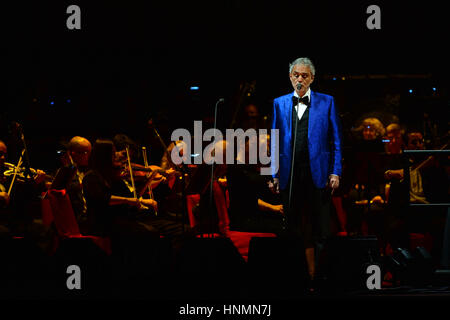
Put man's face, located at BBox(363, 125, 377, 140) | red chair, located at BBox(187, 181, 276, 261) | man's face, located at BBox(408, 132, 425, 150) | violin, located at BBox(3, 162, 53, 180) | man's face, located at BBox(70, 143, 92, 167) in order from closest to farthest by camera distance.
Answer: red chair, located at BBox(187, 181, 276, 261), man's face, located at BBox(70, 143, 92, 167), violin, located at BBox(3, 162, 53, 180), man's face, located at BBox(408, 132, 425, 150), man's face, located at BBox(363, 125, 377, 140)

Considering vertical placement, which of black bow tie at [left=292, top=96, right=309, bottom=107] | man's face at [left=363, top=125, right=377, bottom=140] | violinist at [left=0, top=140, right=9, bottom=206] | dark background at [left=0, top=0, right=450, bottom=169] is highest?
dark background at [left=0, top=0, right=450, bottom=169]

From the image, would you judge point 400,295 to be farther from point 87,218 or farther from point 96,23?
point 96,23

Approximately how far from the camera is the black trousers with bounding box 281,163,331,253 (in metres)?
3.83

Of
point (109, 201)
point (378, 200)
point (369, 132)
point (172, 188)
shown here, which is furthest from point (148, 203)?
point (369, 132)

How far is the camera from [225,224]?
511cm

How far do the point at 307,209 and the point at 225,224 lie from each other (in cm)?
138

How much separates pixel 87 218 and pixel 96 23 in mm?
2091

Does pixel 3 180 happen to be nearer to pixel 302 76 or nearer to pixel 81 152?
pixel 81 152

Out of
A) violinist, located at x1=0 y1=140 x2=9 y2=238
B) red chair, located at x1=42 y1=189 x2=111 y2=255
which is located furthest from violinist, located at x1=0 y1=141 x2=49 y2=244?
red chair, located at x1=42 y1=189 x2=111 y2=255

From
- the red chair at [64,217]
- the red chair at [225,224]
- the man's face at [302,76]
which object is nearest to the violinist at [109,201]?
the red chair at [64,217]

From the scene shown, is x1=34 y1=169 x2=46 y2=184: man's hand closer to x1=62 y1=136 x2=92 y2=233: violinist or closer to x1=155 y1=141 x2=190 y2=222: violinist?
x1=62 y1=136 x2=92 y2=233: violinist

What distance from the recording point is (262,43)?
5406 millimetres

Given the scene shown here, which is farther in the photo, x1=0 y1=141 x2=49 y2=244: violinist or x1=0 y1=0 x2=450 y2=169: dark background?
x1=0 y1=0 x2=450 y2=169: dark background
